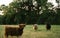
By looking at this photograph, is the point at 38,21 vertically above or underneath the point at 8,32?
underneath

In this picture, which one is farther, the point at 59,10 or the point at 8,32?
the point at 59,10

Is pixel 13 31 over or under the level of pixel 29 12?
over

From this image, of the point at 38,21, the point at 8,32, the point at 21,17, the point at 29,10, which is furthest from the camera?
the point at 29,10

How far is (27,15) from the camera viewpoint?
119ft

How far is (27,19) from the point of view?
3334 cm

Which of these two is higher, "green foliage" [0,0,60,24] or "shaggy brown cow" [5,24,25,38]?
"shaggy brown cow" [5,24,25,38]

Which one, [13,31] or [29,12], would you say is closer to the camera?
[13,31]

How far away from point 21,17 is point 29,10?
3.46 meters

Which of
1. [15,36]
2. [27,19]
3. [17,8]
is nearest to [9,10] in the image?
[17,8]

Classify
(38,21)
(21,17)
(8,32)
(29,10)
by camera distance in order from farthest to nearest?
(29,10) < (21,17) < (38,21) < (8,32)

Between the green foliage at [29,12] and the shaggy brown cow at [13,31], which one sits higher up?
the shaggy brown cow at [13,31]

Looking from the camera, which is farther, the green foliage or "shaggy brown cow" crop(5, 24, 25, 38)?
the green foliage

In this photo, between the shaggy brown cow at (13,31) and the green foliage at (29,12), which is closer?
the shaggy brown cow at (13,31)

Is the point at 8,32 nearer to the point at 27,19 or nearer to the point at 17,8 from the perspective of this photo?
the point at 27,19
